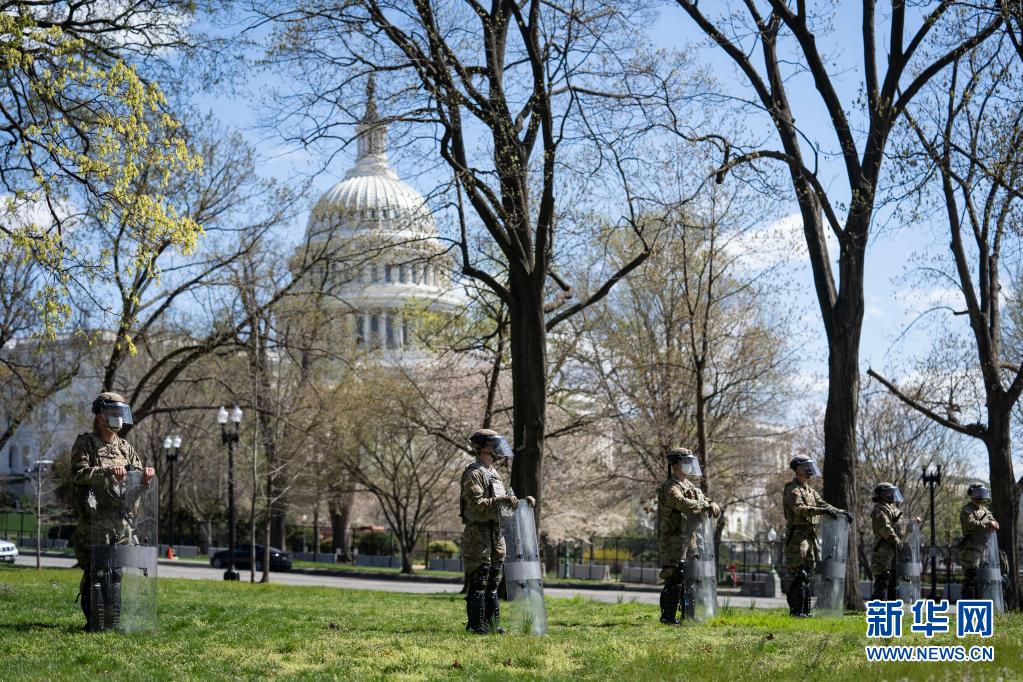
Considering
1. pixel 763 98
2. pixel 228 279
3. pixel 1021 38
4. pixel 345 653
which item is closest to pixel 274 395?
pixel 228 279

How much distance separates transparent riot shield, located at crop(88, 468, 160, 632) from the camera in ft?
29.0

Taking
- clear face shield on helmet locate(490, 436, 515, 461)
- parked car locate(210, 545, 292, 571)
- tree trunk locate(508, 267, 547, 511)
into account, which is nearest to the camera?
clear face shield on helmet locate(490, 436, 515, 461)

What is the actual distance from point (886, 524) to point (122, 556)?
29.3ft

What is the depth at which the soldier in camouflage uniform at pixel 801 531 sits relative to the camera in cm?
1255

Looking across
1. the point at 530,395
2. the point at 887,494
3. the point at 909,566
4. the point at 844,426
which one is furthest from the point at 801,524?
the point at 530,395

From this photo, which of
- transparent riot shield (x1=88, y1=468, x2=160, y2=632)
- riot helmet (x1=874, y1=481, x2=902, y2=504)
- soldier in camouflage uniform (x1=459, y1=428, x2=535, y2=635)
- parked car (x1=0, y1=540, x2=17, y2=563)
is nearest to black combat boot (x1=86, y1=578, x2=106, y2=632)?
transparent riot shield (x1=88, y1=468, x2=160, y2=632)

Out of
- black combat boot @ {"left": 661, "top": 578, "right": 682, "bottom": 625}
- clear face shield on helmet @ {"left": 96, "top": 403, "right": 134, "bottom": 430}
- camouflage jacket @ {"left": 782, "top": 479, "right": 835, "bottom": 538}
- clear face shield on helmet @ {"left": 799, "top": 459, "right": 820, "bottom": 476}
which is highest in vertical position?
clear face shield on helmet @ {"left": 96, "top": 403, "right": 134, "bottom": 430}

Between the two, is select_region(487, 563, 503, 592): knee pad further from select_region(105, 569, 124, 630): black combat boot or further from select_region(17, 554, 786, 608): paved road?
select_region(17, 554, 786, 608): paved road

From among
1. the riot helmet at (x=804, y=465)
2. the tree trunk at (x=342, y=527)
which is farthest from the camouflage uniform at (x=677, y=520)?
the tree trunk at (x=342, y=527)

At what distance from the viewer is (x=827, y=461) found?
15531 millimetres

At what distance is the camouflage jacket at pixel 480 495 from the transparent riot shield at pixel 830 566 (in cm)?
444

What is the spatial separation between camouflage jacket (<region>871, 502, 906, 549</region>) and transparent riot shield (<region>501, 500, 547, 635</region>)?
6039 millimetres

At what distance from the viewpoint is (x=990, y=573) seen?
599 inches

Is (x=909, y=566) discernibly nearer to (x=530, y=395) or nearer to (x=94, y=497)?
(x=530, y=395)
